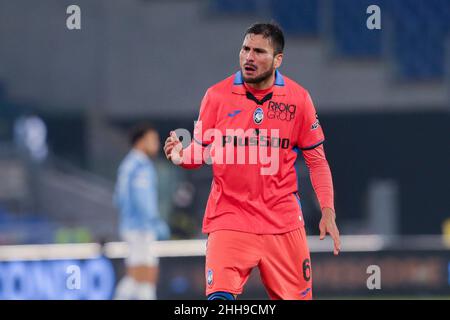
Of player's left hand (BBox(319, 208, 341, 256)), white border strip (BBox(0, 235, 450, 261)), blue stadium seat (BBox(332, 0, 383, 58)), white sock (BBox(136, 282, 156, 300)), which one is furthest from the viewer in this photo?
blue stadium seat (BBox(332, 0, 383, 58))

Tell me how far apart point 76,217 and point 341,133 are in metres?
4.90

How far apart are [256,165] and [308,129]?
38 centimetres

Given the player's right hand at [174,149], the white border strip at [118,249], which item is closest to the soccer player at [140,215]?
the white border strip at [118,249]

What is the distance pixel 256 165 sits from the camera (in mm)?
6332

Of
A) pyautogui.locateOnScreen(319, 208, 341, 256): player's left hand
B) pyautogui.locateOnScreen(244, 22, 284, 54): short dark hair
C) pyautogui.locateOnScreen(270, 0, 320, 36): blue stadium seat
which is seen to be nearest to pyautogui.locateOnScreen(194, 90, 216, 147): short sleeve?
pyautogui.locateOnScreen(244, 22, 284, 54): short dark hair

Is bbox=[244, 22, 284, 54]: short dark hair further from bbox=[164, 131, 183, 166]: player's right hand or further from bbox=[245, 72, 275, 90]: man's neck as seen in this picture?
bbox=[164, 131, 183, 166]: player's right hand

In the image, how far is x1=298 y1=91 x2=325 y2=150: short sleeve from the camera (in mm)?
6469

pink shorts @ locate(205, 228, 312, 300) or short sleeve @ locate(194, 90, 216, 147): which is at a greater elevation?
short sleeve @ locate(194, 90, 216, 147)

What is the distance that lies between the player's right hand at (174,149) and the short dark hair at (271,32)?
0.68 meters

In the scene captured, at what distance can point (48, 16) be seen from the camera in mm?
21719

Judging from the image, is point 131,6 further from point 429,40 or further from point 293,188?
point 293,188

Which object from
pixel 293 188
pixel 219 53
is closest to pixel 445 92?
pixel 219 53

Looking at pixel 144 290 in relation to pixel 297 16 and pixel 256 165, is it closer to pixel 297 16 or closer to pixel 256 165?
pixel 256 165
